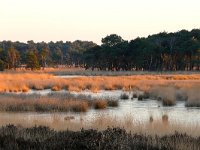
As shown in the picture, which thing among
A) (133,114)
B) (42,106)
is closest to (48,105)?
(42,106)

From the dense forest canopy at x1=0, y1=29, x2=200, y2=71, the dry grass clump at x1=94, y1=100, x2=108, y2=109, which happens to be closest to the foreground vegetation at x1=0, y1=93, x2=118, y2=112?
the dry grass clump at x1=94, y1=100, x2=108, y2=109

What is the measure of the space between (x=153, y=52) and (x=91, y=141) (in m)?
87.0

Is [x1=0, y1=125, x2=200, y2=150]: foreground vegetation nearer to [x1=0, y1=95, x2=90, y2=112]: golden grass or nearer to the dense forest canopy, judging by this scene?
[x1=0, y1=95, x2=90, y2=112]: golden grass

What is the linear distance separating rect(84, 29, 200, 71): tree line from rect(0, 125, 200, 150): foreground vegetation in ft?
256

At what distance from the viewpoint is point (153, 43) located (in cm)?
10006

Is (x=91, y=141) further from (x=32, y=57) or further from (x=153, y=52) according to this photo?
(x=32, y=57)

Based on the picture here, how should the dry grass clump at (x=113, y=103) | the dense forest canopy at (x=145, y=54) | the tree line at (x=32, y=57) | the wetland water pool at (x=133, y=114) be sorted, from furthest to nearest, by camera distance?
the tree line at (x=32, y=57) → the dense forest canopy at (x=145, y=54) → the dry grass clump at (x=113, y=103) → the wetland water pool at (x=133, y=114)

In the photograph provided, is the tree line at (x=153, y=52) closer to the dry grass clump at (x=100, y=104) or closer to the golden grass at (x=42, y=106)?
the dry grass clump at (x=100, y=104)

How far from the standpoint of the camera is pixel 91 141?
10.5 m

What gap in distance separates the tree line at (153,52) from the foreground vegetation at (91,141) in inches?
3077

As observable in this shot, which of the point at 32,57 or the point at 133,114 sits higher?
the point at 32,57

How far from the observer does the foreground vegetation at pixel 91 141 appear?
10383mm

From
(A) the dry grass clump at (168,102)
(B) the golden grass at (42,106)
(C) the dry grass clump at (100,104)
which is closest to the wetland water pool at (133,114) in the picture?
(A) the dry grass clump at (168,102)

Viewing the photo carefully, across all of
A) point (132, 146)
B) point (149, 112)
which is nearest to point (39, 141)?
point (132, 146)
